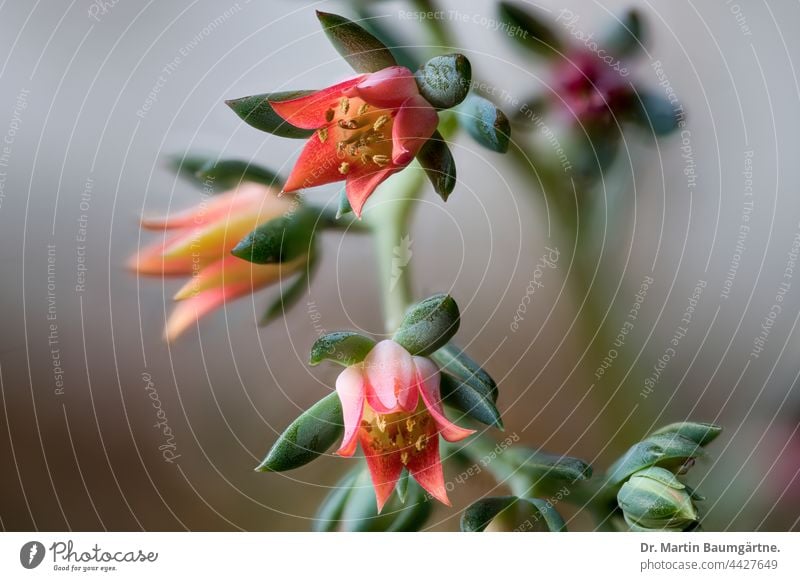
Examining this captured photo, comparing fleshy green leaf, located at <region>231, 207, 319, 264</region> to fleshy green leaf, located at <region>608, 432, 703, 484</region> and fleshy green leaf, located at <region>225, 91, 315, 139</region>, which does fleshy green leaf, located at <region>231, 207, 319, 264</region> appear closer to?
fleshy green leaf, located at <region>225, 91, 315, 139</region>

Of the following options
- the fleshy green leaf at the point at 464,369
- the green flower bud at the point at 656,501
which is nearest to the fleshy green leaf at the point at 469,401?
the fleshy green leaf at the point at 464,369

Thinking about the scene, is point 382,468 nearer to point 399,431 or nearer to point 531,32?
point 399,431

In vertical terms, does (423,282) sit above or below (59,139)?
below

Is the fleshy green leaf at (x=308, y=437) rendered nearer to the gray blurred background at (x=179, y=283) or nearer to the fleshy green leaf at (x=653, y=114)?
the gray blurred background at (x=179, y=283)

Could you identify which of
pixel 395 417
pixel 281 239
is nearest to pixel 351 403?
pixel 395 417
